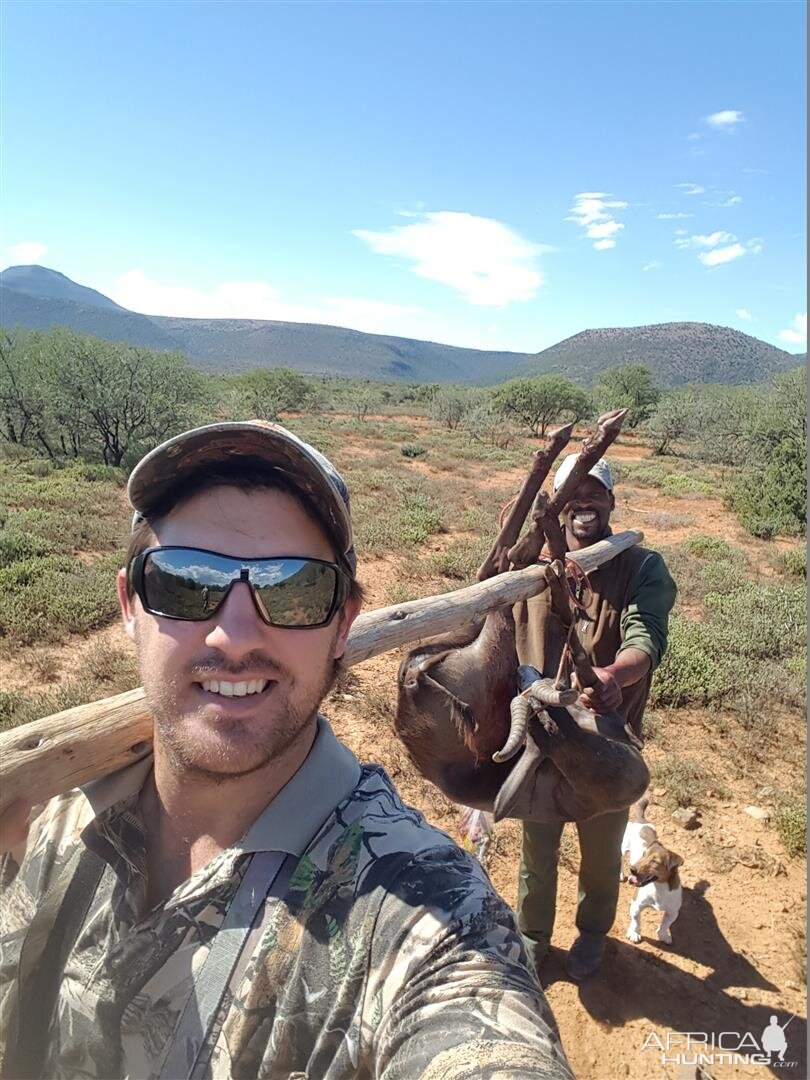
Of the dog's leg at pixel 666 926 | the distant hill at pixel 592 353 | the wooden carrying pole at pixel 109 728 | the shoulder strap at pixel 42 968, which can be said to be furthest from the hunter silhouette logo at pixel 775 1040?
the distant hill at pixel 592 353

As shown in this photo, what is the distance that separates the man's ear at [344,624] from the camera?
1516mm

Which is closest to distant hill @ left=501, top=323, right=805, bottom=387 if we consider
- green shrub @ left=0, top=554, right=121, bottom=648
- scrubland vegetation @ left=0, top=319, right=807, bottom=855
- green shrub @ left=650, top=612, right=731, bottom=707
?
scrubland vegetation @ left=0, top=319, right=807, bottom=855

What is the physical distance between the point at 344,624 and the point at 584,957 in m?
3.27

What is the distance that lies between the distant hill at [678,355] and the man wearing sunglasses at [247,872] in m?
119

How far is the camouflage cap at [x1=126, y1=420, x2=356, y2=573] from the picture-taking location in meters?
1.42

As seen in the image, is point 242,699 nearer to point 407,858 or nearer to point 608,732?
point 407,858

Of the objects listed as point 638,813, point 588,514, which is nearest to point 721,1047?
point 638,813

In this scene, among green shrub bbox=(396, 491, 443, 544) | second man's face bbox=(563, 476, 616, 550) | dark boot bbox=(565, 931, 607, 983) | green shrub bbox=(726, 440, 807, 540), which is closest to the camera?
second man's face bbox=(563, 476, 616, 550)

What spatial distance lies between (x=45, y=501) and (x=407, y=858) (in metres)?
13.7

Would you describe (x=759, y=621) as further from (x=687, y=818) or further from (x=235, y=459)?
(x=235, y=459)

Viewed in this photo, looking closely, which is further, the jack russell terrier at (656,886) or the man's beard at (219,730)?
the jack russell terrier at (656,886)

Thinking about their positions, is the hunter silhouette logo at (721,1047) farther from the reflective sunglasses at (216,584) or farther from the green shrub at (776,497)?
the green shrub at (776,497)

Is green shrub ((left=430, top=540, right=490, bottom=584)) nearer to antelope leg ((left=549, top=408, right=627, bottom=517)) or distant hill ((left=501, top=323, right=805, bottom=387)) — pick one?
antelope leg ((left=549, top=408, right=627, bottom=517))

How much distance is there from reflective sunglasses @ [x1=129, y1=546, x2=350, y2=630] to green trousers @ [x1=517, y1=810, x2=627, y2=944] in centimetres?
251
